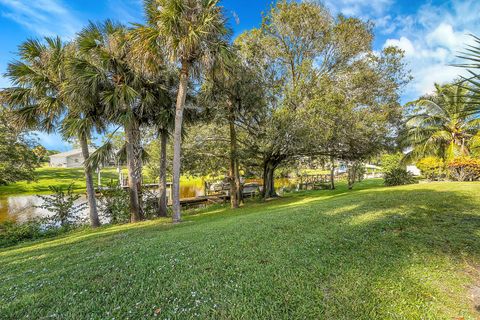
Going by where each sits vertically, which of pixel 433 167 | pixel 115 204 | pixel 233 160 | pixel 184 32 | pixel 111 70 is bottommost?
pixel 115 204

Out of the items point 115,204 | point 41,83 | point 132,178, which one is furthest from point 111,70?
point 115,204

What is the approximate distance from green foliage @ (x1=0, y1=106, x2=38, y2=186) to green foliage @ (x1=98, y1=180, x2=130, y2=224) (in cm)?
453

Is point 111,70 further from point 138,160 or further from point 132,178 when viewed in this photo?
point 132,178

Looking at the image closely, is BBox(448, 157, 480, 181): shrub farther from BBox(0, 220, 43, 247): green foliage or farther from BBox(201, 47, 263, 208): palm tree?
BBox(0, 220, 43, 247): green foliage

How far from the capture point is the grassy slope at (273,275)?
8.16 feet

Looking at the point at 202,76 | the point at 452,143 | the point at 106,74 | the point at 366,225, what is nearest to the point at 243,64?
the point at 202,76

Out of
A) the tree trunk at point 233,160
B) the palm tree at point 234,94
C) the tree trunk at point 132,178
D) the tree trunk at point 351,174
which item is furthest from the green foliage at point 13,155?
the tree trunk at point 351,174

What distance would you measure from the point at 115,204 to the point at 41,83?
5.65 m

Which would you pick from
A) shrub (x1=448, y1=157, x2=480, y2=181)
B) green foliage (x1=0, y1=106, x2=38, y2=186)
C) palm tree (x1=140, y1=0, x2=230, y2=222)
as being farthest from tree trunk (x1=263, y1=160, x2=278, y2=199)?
green foliage (x1=0, y1=106, x2=38, y2=186)

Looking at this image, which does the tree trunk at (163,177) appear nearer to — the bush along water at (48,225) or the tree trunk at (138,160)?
the tree trunk at (138,160)

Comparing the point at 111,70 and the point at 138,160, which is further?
the point at 138,160

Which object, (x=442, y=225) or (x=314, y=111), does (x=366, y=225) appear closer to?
(x=442, y=225)

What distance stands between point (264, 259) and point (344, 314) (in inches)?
58.3

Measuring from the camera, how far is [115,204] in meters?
10.6
